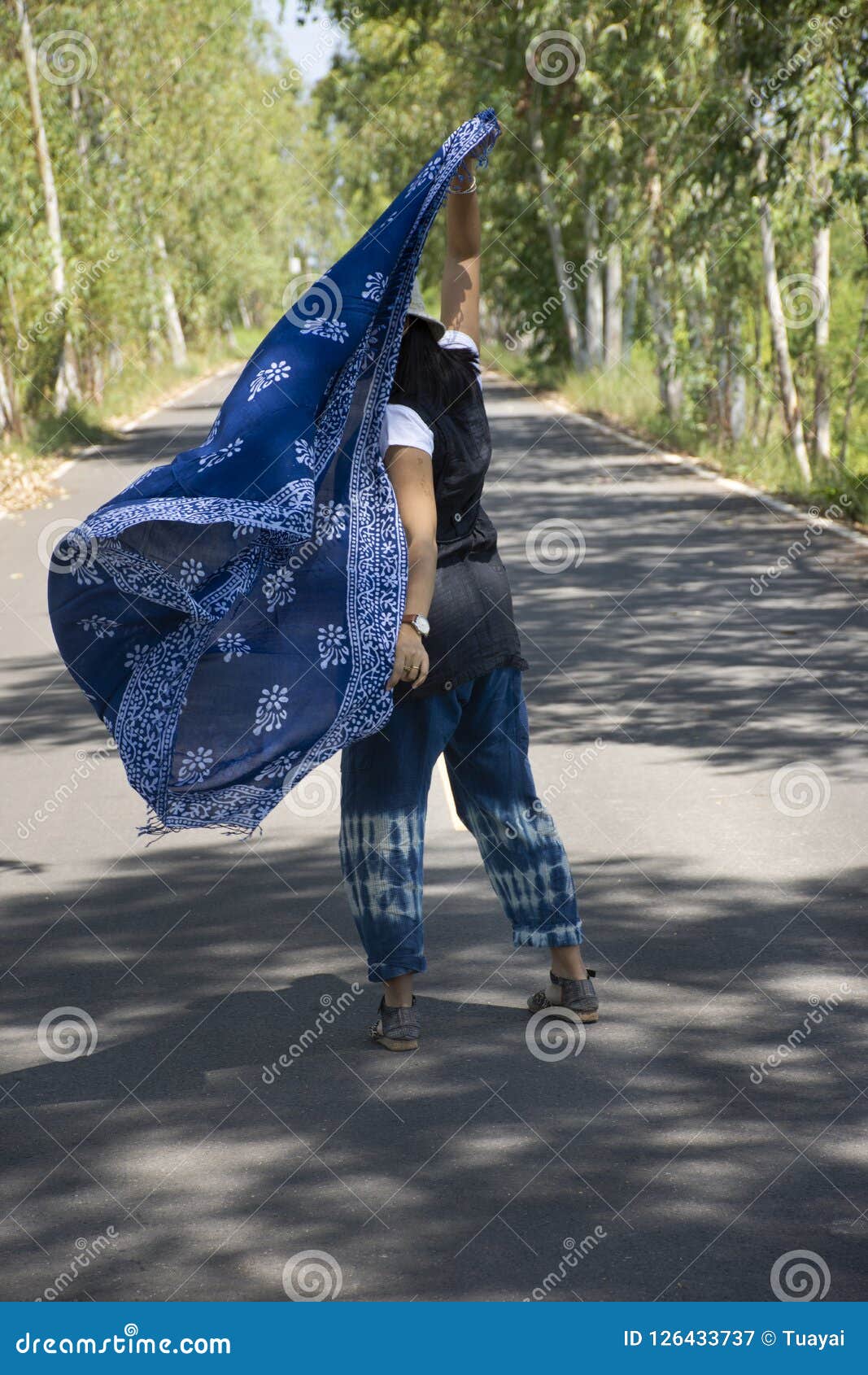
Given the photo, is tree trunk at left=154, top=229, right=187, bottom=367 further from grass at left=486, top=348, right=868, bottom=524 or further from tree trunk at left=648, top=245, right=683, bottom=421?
tree trunk at left=648, top=245, right=683, bottom=421

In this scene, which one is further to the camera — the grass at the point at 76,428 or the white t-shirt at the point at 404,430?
the grass at the point at 76,428

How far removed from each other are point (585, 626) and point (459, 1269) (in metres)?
8.00

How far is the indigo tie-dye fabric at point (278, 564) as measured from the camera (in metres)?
4.23

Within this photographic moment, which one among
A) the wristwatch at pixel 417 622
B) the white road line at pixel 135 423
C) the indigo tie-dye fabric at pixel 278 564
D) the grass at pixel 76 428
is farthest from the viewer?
the white road line at pixel 135 423

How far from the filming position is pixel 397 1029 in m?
4.82

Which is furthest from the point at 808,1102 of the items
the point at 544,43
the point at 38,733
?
the point at 544,43

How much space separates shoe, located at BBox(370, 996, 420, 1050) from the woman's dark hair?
5.70ft

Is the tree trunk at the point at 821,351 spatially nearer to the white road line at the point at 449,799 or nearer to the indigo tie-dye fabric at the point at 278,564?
the white road line at the point at 449,799

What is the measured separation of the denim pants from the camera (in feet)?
15.4

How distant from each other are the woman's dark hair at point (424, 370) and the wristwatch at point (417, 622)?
578 millimetres

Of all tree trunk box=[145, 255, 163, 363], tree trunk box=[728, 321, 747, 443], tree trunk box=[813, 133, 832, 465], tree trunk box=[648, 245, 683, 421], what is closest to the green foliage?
tree trunk box=[145, 255, 163, 363]

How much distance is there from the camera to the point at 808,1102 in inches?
171

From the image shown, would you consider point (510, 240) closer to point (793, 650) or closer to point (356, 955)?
point (793, 650)

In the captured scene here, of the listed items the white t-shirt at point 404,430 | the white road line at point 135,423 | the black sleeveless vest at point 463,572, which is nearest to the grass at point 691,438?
the white road line at point 135,423
